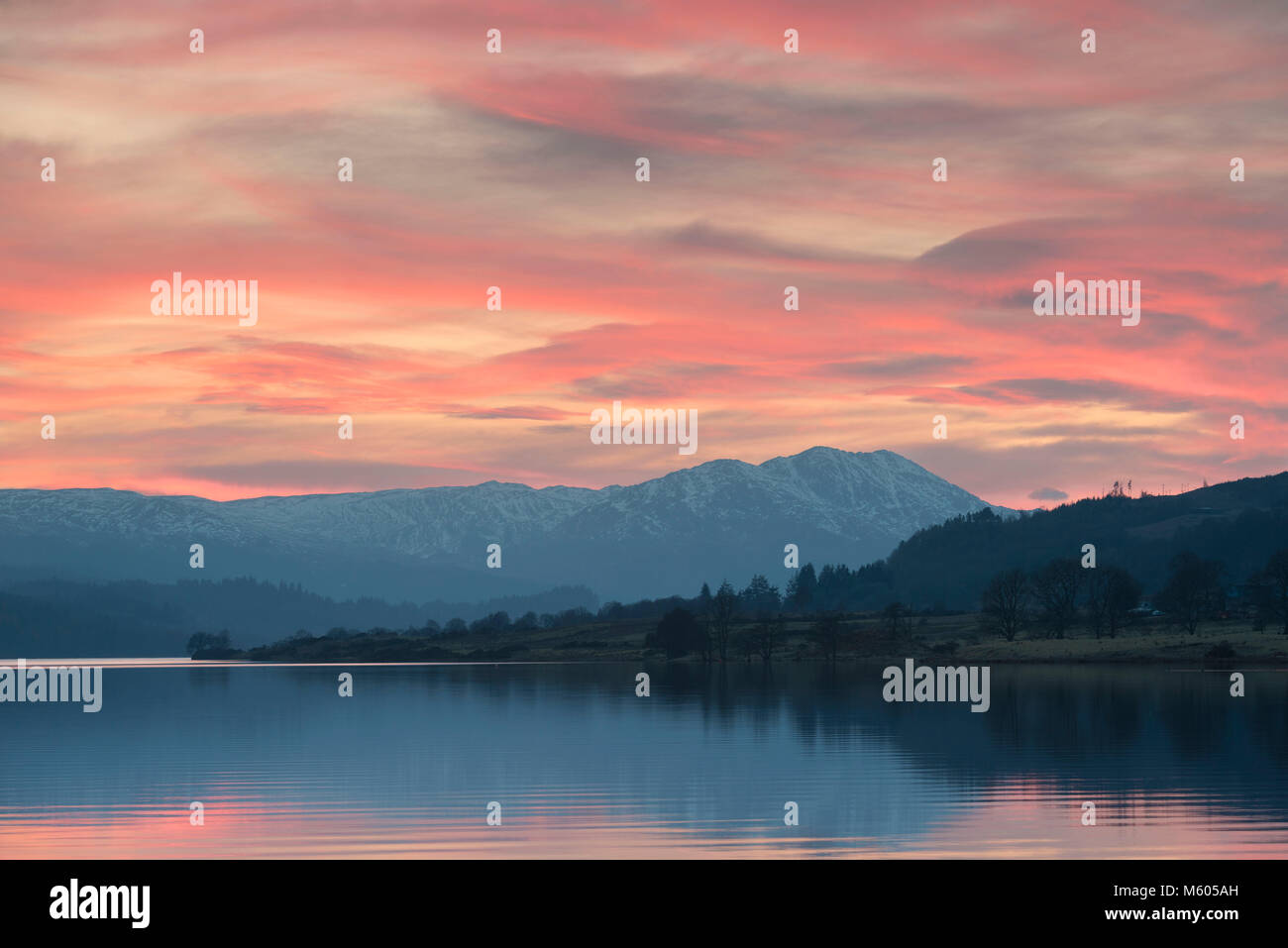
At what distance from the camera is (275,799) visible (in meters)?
60.3

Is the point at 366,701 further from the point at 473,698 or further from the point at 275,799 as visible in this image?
the point at 275,799

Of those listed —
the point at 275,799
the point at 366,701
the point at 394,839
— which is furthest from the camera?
the point at 366,701

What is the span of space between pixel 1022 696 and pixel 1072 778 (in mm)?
68663

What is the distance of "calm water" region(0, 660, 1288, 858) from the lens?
4744cm

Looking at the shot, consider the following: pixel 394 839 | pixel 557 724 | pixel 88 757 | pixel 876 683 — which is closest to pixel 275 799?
pixel 394 839

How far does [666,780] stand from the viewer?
66.3 meters

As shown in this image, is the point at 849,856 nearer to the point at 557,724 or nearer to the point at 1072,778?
the point at 1072,778

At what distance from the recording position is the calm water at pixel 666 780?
4744 centimetres
